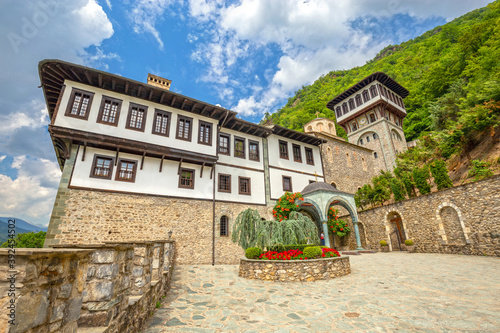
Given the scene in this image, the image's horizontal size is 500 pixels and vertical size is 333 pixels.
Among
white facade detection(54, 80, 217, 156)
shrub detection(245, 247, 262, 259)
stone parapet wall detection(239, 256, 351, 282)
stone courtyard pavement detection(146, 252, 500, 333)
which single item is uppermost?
white facade detection(54, 80, 217, 156)

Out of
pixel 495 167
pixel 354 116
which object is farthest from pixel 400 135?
pixel 495 167

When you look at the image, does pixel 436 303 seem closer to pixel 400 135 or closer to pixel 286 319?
pixel 286 319

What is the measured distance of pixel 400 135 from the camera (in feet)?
98.6

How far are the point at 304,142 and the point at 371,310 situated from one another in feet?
52.4

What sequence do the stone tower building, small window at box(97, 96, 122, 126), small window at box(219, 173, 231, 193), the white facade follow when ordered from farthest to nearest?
the stone tower building → small window at box(219, 173, 231, 193) → small window at box(97, 96, 122, 126) → the white facade

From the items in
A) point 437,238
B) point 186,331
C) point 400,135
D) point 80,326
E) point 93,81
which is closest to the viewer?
point 80,326

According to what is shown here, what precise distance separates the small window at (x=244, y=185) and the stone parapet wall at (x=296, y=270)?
679 centimetres

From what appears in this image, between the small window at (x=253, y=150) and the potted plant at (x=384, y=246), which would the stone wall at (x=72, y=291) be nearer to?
the small window at (x=253, y=150)

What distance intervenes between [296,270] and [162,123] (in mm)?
10388

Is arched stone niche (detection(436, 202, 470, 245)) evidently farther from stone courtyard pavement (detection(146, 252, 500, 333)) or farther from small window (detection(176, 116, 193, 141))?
small window (detection(176, 116, 193, 141))

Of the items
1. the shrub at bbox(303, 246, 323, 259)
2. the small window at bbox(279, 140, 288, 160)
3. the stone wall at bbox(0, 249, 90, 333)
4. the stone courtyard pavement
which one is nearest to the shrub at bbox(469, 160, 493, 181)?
the stone courtyard pavement

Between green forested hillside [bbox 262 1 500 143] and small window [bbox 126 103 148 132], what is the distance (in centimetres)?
2017

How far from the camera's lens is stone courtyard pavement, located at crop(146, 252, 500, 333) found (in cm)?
400

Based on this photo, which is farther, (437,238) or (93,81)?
(437,238)
